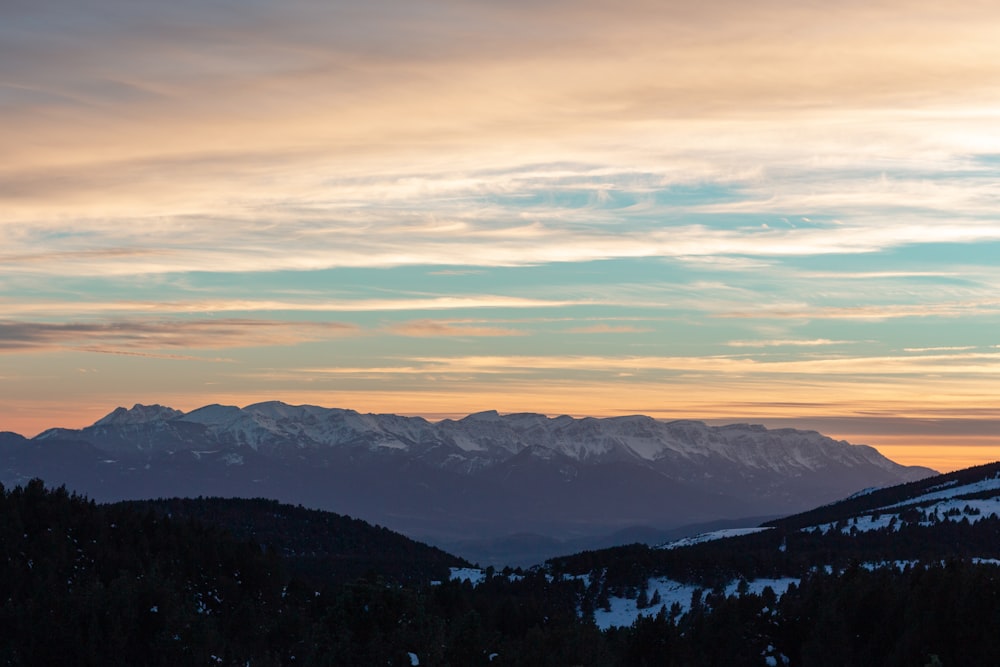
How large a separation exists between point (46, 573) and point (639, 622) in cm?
3669

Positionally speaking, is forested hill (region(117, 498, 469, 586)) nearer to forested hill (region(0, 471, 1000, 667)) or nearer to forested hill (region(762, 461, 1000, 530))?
forested hill (region(0, 471, 1000, 667))

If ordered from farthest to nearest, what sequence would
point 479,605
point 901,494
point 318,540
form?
point 901,494, point 318,540, point 479,605

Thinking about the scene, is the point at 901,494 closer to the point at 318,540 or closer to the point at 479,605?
the point at 318,540

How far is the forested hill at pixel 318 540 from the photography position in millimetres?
121250

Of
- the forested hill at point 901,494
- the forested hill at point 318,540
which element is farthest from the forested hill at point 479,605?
the forested hill at point 901,494

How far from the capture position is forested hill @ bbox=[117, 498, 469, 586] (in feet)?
398

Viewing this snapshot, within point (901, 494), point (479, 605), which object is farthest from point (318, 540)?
point (901, 494)

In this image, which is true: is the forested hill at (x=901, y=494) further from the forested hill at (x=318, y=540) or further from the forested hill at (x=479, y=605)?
the forested hill at (x=318, y=540)

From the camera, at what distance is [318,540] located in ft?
481

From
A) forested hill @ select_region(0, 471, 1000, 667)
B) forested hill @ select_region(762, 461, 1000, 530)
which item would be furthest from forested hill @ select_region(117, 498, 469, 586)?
forested hill @ select_region(762, 461, 1000, 530)

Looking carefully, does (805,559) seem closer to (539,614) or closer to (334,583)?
(539,614)

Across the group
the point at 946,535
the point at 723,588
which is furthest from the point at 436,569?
the point at 946,535

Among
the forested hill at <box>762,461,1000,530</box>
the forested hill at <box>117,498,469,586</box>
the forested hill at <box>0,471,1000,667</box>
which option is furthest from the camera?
the forested hill at <box>762,461,1000,530</box>

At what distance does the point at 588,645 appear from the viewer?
64625 millimetres
